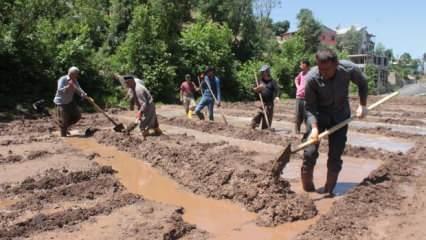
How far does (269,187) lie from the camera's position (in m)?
6.01

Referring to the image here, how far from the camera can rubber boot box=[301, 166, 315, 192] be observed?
6422mm

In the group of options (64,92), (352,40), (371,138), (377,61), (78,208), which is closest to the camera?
(78,208)

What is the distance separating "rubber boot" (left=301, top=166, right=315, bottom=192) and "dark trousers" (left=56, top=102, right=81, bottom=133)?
263 inches

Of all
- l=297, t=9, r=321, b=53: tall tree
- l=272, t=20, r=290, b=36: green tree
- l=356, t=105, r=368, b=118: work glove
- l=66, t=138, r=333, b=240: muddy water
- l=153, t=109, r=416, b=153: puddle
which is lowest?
l=66, t=138, r=333, b=240: muddy water

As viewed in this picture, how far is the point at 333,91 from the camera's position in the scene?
239 inches

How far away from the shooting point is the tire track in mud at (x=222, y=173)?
565 cm

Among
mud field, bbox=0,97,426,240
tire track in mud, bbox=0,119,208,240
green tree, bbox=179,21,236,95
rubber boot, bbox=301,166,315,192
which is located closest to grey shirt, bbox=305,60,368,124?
rubber boot, bbox=301,166,315,192

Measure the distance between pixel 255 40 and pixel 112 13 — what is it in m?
10.2

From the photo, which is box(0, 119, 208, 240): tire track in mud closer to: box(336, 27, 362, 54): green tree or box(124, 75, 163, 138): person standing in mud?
box(124, 75, 163, 138): person standing in mud

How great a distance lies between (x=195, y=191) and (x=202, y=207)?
67 centimetres

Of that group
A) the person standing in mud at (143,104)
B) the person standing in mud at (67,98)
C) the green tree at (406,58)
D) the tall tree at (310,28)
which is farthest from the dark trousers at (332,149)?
the green tree at (406,58)

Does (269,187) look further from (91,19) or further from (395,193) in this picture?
(91,19)

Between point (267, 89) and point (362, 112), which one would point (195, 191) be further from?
point (267, 89)

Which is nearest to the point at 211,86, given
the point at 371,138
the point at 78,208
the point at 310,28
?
the point at 371,138
